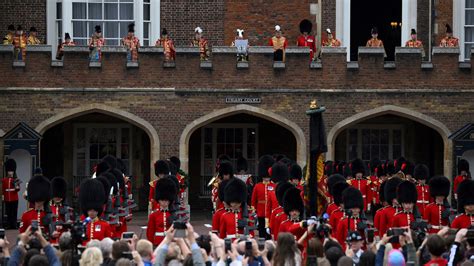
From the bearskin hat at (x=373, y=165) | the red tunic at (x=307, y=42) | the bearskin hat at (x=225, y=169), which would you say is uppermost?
the red tunic at (x=307, y=42)

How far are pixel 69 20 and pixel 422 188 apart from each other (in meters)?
13.8

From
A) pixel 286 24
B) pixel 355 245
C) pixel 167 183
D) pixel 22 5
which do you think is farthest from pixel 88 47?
pixel 355 245

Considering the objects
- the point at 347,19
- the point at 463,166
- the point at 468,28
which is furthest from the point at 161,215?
the point at 468,28

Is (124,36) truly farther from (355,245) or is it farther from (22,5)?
(355,245)

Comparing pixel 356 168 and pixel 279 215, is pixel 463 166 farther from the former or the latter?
pixel 279 215

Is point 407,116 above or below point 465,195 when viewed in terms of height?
above

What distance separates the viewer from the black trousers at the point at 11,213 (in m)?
31.0

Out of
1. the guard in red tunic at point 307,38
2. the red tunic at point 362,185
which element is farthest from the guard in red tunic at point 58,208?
the guard in red tunic at point 307,38

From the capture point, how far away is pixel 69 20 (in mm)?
36781

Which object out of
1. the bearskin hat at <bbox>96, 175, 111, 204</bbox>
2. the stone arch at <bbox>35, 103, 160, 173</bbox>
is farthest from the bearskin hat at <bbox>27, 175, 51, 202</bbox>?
the stone arch at <bbox>35, 103, 160, 173</bbox>

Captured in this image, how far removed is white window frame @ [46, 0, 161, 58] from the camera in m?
36.7

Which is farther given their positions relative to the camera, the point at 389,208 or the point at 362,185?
the point at 362,185

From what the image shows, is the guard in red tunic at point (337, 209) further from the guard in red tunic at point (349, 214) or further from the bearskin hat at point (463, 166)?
the bearskin hat at point (463, 166)

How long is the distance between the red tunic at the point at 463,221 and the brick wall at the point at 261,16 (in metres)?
17.6
